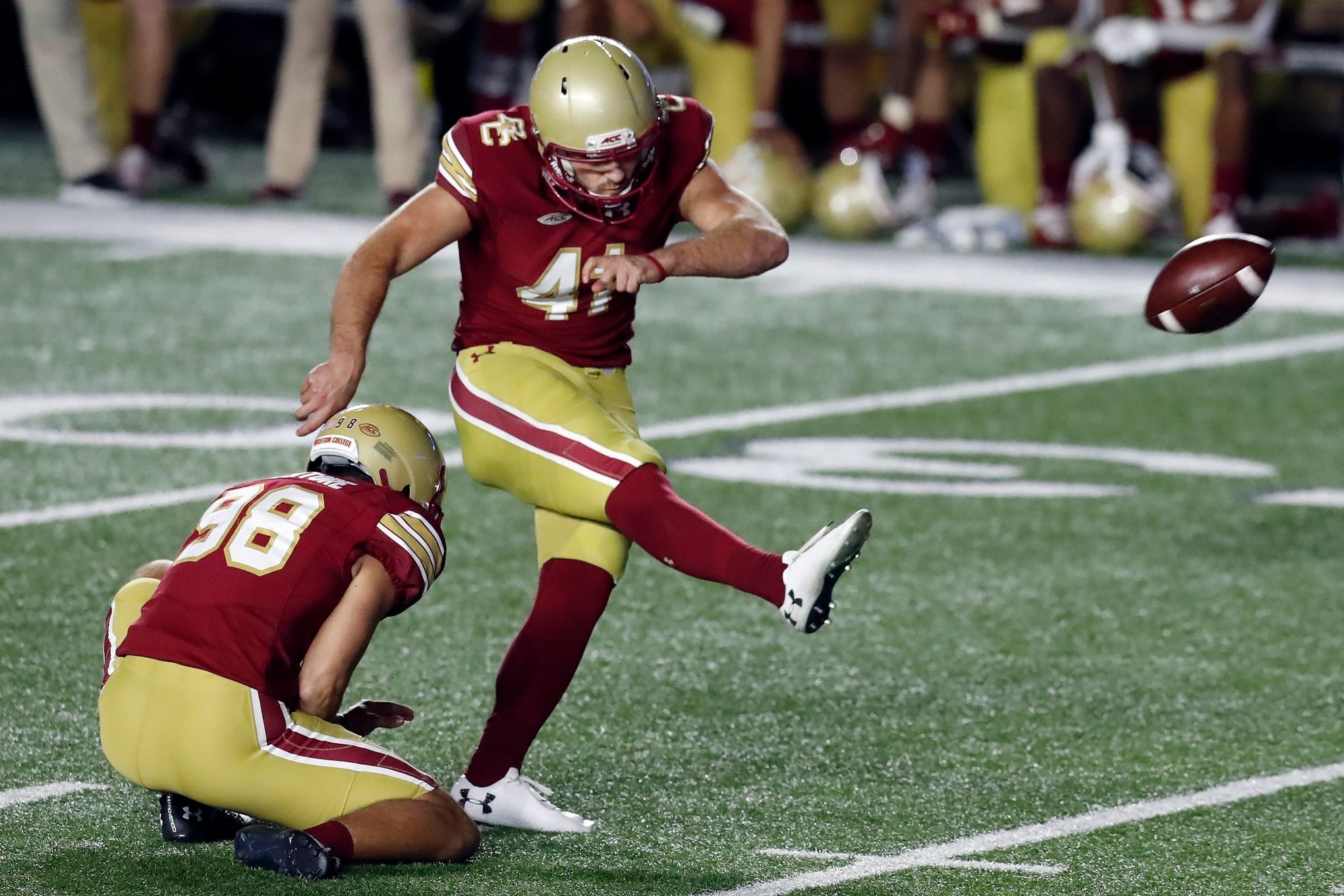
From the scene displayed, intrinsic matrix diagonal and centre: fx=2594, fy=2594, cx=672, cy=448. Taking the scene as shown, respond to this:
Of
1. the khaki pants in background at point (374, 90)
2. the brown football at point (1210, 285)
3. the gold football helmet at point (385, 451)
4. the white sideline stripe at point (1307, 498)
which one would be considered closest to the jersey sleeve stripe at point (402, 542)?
the gold football helmet at point (385, 451)

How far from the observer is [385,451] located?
4379 millimetres

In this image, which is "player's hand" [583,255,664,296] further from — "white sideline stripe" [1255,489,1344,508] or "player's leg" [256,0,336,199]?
"player's leg" [256,0,336,199]

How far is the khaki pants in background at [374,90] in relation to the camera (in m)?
12.7

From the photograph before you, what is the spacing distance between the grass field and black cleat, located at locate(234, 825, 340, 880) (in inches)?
1.5

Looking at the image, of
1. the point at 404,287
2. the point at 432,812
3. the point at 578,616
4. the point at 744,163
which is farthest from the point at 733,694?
the point at 744,163

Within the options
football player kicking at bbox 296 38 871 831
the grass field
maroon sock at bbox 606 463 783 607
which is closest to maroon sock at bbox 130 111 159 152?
the grass field

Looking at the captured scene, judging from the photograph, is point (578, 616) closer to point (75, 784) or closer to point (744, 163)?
point (75, 784)

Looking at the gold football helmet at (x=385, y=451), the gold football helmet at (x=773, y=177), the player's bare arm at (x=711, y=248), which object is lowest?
the gold football helmet at (x=773, y=177)

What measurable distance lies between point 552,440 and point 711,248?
1.51 ft

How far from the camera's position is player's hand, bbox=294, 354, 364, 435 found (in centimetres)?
439

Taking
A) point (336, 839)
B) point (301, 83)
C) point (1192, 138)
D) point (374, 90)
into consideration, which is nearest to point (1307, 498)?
point (336, 839)

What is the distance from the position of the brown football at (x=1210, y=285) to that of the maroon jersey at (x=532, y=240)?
1.47 metres

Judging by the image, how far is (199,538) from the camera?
13.8ft

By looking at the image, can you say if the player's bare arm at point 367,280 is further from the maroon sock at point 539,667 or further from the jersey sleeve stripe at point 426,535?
the maroon sock at point 539,667
